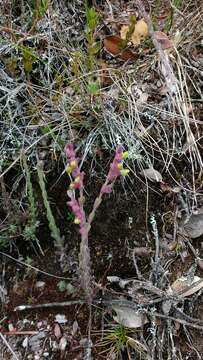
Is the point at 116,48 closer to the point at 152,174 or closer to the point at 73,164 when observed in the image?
the point at 152,174

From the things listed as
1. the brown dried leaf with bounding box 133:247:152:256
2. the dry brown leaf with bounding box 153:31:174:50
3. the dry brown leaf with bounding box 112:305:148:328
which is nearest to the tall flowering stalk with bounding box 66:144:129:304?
the dry brown leaf with bounding box 112:305:148:328

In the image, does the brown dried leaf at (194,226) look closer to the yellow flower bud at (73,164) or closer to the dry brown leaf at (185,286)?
the dry brown leaf at (185,286)

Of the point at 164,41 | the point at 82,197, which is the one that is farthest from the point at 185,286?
the point at 164,41

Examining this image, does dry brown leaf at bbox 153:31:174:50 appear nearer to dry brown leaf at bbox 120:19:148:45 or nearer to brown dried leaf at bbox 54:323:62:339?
dry brown leaf at bbox 120:19:148:45

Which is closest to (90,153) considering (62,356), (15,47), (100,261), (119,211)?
(119,211)

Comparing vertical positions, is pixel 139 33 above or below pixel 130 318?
above

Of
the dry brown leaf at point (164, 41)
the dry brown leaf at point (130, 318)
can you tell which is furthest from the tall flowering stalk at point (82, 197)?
the dry brown leaf at point (164, 41)
